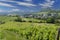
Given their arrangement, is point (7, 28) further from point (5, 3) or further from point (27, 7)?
point (5, 3)

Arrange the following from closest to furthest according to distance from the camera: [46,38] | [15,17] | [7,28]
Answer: [46,38] < [7,28] < [15,17]

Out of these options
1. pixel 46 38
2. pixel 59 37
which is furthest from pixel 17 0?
pixel 59 37

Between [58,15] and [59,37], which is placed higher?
[59,37]

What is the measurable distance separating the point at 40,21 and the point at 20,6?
1.97 metres

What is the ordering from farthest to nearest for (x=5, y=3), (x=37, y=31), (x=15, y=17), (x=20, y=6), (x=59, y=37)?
1. (x=5, y=3)
2. (x=20, y=6)
3. (x=15, y=17)
4. (x=37, y=31)
5. (x=59, y=37)

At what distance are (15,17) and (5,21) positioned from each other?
622mm

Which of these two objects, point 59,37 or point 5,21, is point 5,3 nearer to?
point 5,21

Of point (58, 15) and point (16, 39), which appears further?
point (58, 15)

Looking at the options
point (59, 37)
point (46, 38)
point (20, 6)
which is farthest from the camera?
point (20, 6)

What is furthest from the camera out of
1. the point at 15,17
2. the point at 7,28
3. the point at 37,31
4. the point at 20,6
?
the point at 20,6

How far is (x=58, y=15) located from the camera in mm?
8445

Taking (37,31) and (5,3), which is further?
(5,3)

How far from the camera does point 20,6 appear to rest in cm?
888

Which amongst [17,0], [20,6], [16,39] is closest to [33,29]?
[16,39]
